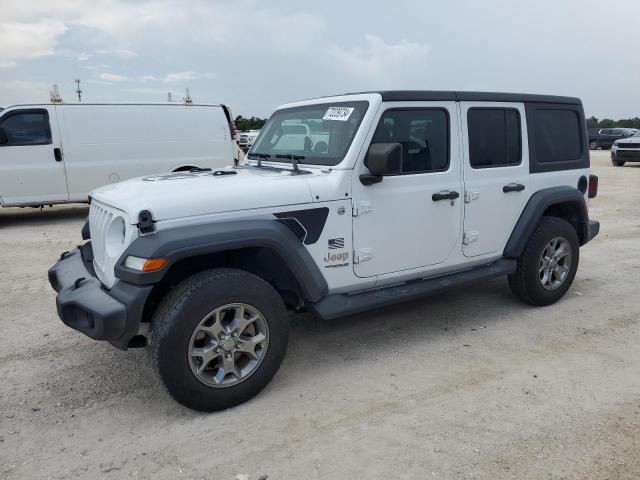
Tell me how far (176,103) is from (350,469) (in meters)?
9.10

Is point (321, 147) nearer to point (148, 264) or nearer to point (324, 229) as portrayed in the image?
point (324, 229)

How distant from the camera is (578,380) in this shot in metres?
3.54

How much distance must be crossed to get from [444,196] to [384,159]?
0.84 m

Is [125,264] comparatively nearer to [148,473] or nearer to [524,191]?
[148,473]

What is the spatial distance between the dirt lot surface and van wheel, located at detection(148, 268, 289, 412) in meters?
0.17

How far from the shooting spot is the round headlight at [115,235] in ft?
10.5

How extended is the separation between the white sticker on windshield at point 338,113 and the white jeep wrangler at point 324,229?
0.01m

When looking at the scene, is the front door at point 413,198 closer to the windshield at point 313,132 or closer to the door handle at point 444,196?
the door handle at point 444,196

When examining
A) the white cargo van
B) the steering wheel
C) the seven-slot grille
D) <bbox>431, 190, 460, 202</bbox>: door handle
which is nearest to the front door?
<bbox>431, 190, 460, 202</bbox>: door handle

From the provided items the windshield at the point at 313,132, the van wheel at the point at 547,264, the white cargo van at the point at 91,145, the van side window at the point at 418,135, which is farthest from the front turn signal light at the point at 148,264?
the white cargo van at the point at 91,145

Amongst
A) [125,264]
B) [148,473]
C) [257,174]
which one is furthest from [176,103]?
[148,473]

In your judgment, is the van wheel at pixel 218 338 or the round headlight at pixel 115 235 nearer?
the van wheel at pixel 218 338

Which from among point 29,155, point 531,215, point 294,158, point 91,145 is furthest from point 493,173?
point 29,155

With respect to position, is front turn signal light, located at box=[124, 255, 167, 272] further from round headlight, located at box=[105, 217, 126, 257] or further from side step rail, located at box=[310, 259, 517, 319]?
side step rail, located at box=[310, 259, 517, 319]
